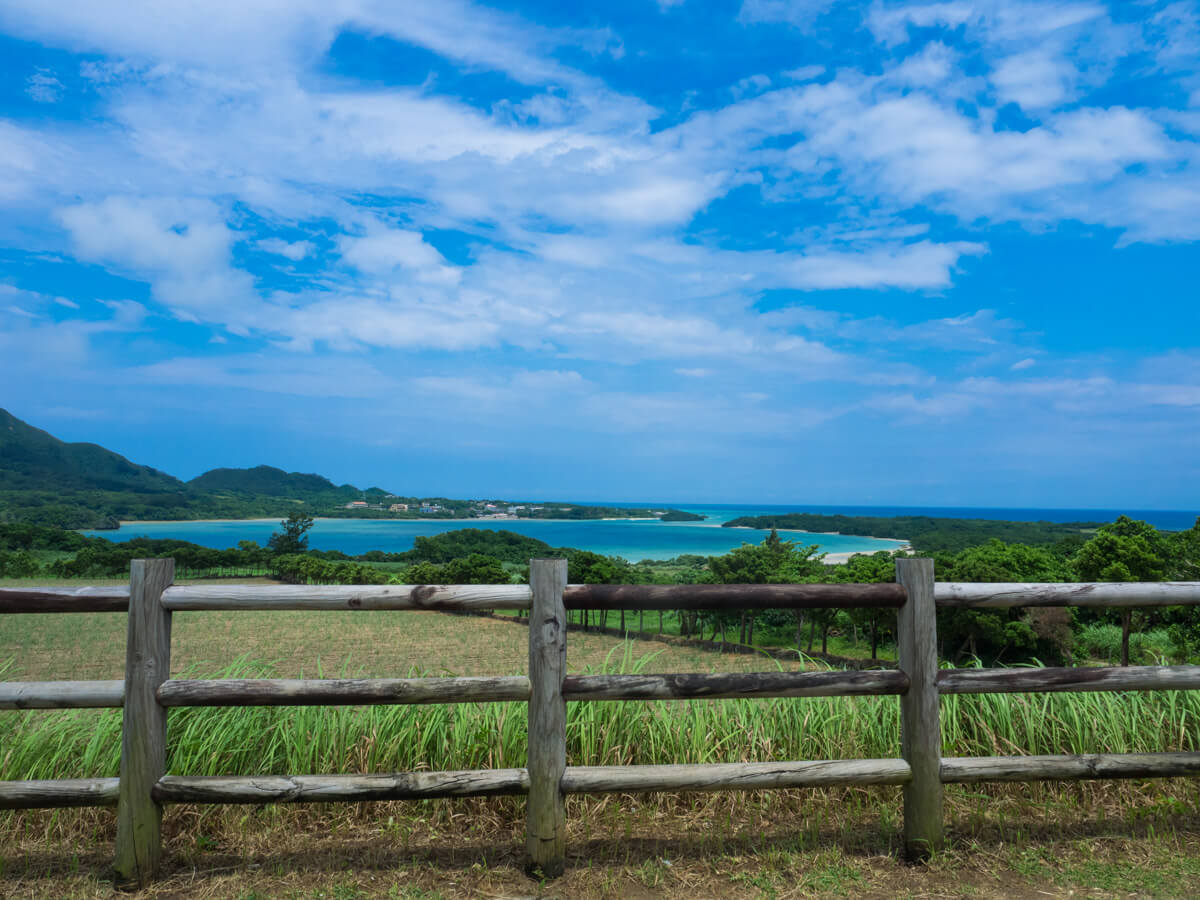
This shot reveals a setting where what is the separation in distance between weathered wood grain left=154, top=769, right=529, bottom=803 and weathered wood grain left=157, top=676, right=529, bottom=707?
0.35 m

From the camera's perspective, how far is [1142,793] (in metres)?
4.06

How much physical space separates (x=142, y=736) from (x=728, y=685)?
9.03 ft

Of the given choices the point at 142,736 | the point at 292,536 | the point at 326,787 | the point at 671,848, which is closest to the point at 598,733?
the point at 671,848

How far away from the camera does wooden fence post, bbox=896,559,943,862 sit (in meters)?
3.40

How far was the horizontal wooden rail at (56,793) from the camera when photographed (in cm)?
315

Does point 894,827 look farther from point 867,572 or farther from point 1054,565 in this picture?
point 1054,565

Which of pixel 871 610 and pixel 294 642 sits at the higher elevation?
pixel 871 610

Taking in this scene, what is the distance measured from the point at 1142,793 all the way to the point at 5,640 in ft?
113

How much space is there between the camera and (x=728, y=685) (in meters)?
3.34

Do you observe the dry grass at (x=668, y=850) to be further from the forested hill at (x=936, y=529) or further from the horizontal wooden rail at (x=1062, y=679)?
the forested hill at (x=936, y=529)

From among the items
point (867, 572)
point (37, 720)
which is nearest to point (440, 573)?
point (867, 572)

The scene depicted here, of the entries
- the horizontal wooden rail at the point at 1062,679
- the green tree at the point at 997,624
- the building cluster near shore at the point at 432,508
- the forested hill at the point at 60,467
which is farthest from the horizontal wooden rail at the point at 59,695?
the forested hill at the point at 60,467

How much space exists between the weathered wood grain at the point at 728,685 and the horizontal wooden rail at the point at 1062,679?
0.30 m

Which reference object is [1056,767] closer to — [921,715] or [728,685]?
[921,715]
